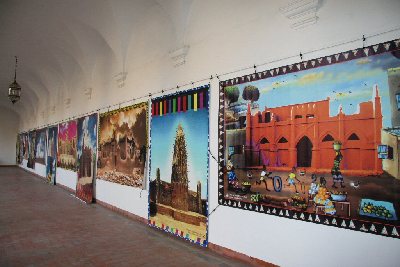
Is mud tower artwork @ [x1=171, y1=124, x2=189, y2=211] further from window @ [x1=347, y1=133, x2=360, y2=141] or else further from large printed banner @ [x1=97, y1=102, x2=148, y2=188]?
window @ [x1=347, y1=133, x2=360, y2=141]

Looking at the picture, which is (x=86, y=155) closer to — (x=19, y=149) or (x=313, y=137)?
(x=313, y=137)

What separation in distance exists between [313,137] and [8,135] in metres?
29.3

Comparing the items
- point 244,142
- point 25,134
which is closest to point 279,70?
point 244,142

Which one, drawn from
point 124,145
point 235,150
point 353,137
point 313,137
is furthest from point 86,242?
point 353,137

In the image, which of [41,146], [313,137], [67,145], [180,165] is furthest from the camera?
[41,146]

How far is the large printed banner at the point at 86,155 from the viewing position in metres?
10.2

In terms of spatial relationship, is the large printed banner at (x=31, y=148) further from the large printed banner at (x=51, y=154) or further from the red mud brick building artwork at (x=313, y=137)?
the red mud brick building artwork at (x=313, y=137)

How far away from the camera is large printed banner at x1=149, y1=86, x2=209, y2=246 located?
18.0 ft

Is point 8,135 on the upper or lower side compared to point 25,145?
upper

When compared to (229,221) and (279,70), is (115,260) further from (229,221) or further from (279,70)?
(279,70)

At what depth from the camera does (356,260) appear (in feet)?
10.8

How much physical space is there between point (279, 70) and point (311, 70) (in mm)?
507

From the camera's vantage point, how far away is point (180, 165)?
5.99 metres

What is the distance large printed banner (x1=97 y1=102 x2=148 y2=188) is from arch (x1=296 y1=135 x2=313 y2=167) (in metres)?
4.21
